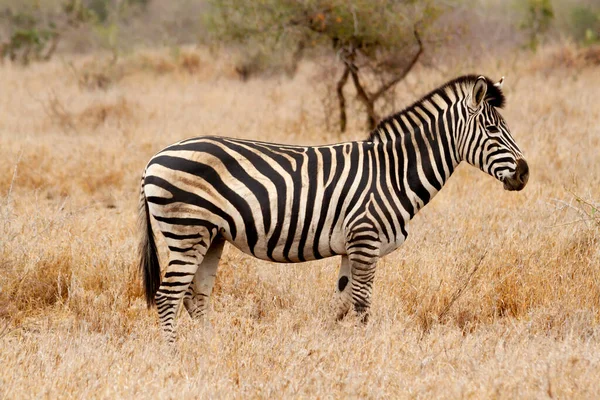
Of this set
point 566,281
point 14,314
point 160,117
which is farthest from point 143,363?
point 160,117

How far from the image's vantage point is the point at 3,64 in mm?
21344

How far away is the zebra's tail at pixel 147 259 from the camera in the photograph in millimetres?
5281

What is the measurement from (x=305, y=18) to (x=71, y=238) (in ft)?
21.2

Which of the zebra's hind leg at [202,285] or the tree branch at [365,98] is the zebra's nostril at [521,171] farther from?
the tree branch at [365,98]

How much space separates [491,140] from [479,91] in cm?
35

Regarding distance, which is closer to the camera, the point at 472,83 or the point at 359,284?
the point at 359,284

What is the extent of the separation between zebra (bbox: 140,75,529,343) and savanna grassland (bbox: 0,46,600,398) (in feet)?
1.33

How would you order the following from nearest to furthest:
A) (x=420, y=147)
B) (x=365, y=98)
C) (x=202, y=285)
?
(x=420, y=147)
(x=202, y=285)
(x=365, y=98)

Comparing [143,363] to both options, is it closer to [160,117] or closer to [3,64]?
[160,117]

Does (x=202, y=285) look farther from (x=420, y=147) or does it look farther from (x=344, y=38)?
(x=344, y=38)

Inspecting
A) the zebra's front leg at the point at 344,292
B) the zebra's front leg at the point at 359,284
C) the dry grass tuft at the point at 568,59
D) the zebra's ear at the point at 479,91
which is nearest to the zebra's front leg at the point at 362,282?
the zebra's front leg at the point at 359,284

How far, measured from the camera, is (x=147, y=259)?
5.28 meters

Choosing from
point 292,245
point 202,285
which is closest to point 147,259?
point 202,285

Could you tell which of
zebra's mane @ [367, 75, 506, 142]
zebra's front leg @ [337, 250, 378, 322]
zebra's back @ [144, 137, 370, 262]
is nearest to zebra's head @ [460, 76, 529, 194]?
zebra's mane @ [367, 75, 506, 142]
